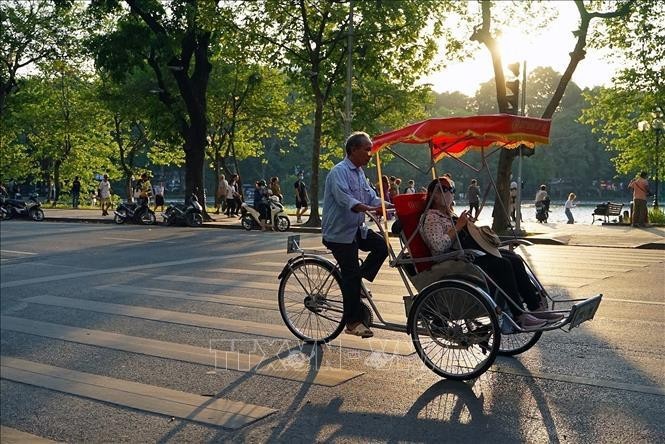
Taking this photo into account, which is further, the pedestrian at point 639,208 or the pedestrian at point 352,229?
the pedestrian at point 639,208

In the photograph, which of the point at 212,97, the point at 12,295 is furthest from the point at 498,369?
the point at 212,97

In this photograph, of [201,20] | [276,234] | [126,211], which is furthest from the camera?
[126,211]

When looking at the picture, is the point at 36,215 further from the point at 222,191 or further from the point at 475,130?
the point at 475,130

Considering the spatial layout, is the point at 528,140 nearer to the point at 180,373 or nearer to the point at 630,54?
the point at 180,373

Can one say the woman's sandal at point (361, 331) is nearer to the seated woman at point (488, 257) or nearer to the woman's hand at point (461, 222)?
the seated woman at point (488, 257)

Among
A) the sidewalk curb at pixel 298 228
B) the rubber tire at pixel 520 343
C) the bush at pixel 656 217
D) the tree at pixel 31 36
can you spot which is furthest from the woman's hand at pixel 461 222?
the tree at pixel 31 36

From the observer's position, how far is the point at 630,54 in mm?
32625

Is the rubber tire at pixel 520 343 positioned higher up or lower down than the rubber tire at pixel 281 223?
lower down

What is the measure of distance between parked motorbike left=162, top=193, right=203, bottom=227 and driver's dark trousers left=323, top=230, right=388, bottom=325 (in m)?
19.8

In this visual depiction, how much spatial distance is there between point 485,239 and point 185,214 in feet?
67.3

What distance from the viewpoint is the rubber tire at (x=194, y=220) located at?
83.5 ft

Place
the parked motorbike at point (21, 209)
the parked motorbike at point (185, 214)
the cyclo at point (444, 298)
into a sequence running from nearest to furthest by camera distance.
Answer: the cyclo at point (444, 298) < the parked motorbike at point (185, 214) < the parked motorbike at point (21, 209)

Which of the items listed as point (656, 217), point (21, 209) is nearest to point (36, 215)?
point (21, 209)

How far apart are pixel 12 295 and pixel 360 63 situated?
59.5ft
